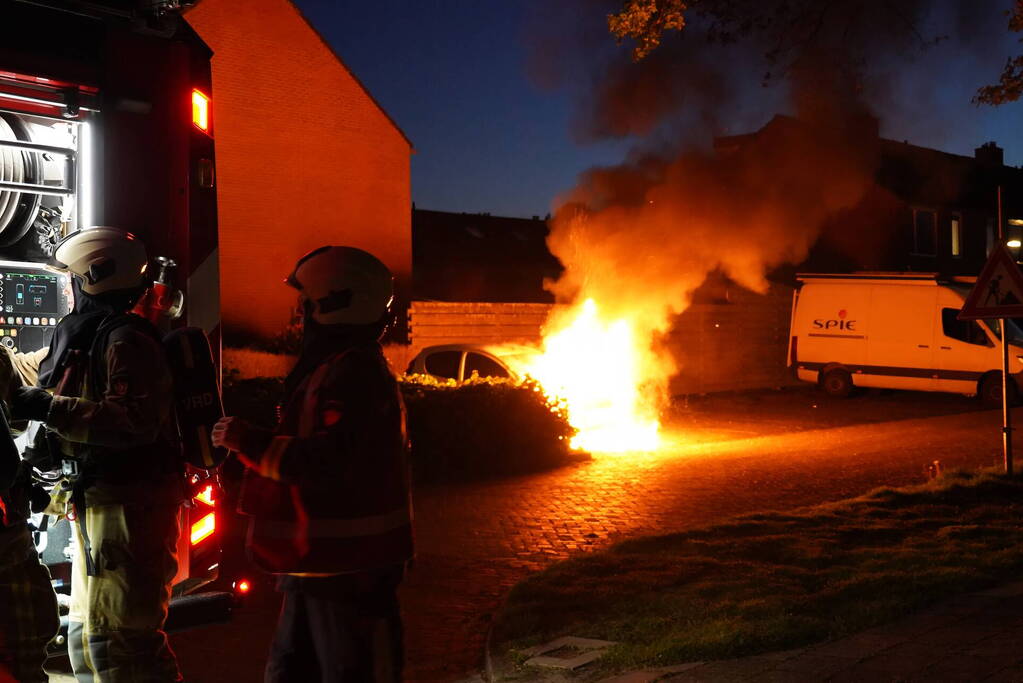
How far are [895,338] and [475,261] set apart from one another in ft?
45.4

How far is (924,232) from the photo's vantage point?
35312 millimetres

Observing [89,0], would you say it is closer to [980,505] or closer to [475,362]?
[980,505]

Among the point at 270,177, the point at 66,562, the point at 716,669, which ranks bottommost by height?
the point at 716,669

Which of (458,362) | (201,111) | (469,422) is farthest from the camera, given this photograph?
(458,362)

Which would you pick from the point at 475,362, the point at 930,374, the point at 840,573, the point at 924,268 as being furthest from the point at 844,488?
the point at 924,268

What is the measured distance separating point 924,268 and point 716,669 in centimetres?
3274

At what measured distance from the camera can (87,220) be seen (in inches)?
173

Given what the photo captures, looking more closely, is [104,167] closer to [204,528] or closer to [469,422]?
[204,528]

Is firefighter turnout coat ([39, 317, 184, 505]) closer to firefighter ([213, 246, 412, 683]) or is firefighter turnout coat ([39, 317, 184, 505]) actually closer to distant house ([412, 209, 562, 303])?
firefighter ([213, 246, 412, 683])

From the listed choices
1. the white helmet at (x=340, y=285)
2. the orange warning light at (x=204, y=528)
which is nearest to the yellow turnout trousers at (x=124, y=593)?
the orange warning light at (x=204, y=528)

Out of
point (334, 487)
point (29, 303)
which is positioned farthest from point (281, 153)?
point (334, 487)

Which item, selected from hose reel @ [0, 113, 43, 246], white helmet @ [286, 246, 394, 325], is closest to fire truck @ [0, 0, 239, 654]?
hose reel @ [0, 113, 43, 246]

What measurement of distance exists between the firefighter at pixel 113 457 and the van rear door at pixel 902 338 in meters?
18.9

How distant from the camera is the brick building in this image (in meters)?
22.9
